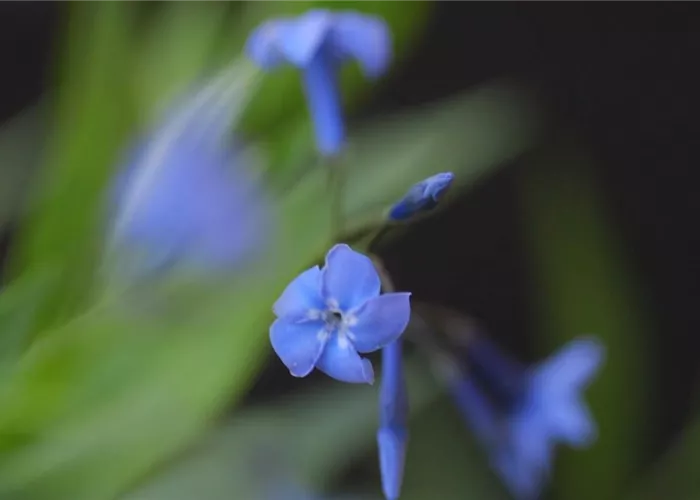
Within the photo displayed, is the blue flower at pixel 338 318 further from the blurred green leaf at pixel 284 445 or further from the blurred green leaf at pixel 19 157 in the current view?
the blurred green leaf at pixel 19 157

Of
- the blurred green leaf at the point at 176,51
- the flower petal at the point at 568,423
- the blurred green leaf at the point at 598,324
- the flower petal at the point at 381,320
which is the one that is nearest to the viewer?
the flower petal at the point at 381,320

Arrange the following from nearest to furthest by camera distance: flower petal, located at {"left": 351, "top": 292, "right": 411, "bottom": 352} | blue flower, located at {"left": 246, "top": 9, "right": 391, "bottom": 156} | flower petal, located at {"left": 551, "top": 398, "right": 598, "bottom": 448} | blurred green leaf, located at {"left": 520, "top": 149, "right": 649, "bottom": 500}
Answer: flower petal, located at {"left": 351, "top": 292, "right": 411, "bottom": 352}
blue flower, located at {"left": 246, "top": 9, "right": 391, "bottom": 156}
flower petal, located at {"left": 551, "top": 398, "right": 598, "bottom": 448}
blurred green leaf, located at {"left": 520, "top": 149, "right": 649, "bottom": 500}

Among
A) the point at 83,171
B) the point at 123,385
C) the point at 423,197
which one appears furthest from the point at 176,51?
the point at 423,197

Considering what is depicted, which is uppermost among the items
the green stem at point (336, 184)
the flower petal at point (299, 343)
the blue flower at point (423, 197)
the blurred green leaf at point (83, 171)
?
the blurred green leaf at point (83, 171)

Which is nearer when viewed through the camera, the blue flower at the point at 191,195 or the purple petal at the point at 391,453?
the purple petal at the point at 391,453

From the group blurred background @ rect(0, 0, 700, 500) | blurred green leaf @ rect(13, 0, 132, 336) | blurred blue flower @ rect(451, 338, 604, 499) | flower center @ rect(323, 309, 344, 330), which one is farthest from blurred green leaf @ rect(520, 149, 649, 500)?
flower center @ rect(323, 309, 344, 330)

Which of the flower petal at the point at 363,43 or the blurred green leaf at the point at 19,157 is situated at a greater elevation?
the blurred green leaf at the point at 19,157

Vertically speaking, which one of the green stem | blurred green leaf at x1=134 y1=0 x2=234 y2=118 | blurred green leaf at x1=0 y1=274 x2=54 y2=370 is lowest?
the green stem

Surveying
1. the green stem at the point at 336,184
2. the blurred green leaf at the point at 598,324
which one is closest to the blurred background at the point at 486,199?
the blurred green leaf at the point at 598,324

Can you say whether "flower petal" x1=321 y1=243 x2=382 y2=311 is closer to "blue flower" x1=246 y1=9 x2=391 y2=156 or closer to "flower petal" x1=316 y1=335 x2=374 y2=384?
"flower petal" x1=316 y1=335 x2=374 y2=384

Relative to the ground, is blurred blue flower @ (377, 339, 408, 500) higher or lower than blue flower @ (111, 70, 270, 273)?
lower
